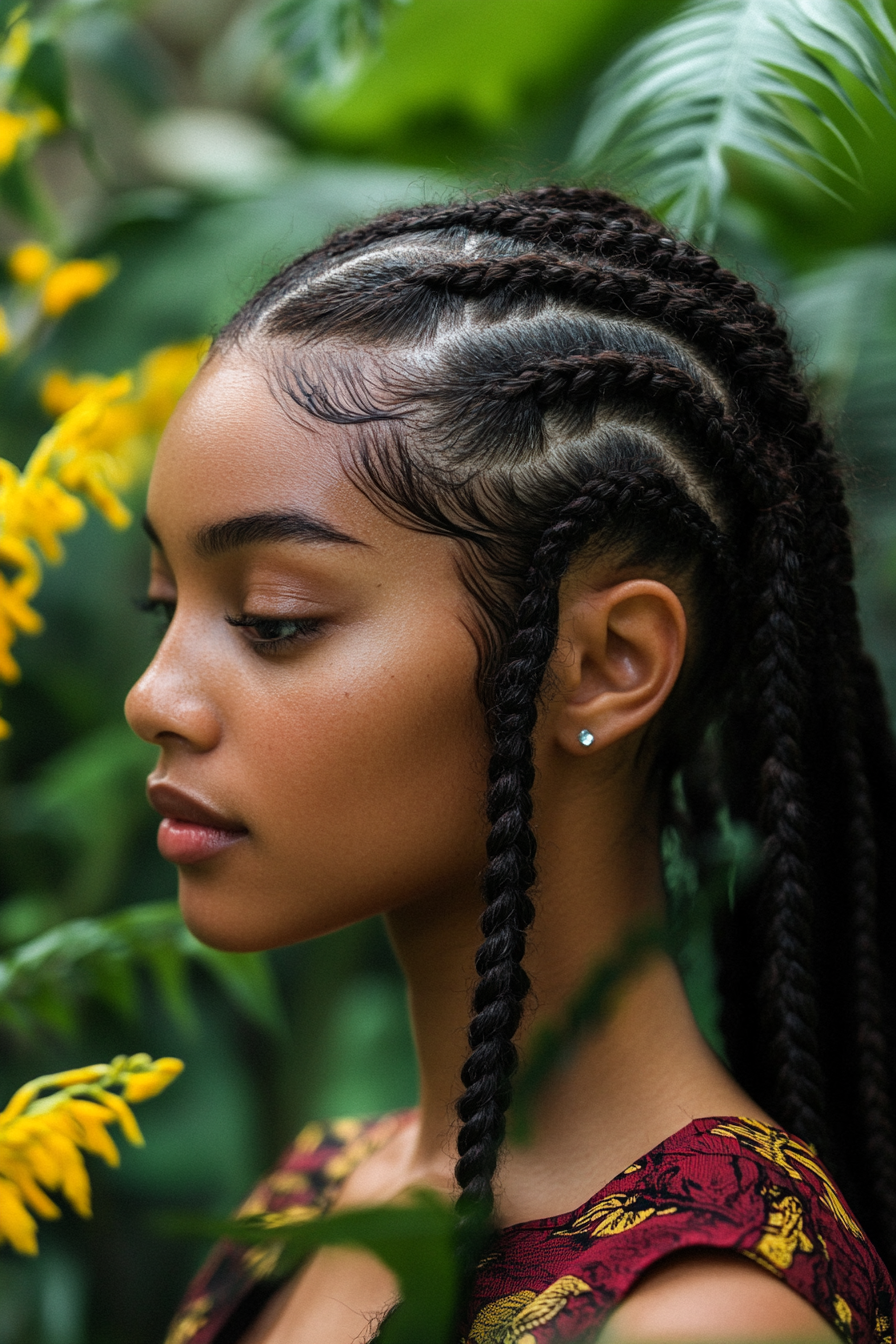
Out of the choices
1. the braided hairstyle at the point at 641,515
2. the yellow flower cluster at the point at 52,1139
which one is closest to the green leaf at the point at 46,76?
the braided hairstyle at the point at 641,515

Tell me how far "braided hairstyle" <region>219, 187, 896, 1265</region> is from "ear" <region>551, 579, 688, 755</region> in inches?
1.4

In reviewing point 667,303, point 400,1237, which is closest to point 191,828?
point 400,1237

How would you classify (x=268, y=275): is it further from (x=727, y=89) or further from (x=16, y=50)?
(x=727, y=89)

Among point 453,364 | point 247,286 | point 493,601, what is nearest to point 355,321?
point 453,364

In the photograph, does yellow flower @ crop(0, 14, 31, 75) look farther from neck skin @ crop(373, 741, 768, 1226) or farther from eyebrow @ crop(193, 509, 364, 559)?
neck skin @ crop(373, 741, 768, 1226)

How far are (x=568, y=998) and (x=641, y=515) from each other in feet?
1.37

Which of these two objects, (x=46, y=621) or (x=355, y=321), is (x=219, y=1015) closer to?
(x=46, y=621)

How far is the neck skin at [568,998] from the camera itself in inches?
39.1


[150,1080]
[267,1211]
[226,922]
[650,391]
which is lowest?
[267,1211]

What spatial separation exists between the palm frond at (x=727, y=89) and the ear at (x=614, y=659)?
1.69 feet

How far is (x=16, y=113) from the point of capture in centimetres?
149

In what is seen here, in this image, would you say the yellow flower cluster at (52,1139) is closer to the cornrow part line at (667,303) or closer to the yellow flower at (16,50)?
the cornrow part line at (667,303)

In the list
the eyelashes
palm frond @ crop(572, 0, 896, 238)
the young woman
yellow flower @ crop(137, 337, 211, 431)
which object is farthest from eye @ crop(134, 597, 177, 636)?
palm frond @ crop(572, 0, 896, 238)

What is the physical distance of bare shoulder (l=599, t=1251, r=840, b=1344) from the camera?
0.76 m
